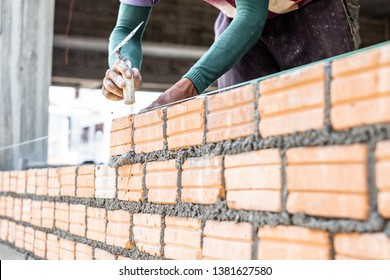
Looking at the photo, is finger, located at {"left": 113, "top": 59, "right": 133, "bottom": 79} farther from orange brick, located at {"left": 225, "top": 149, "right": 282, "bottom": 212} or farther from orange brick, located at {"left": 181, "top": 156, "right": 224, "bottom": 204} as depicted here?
orange brick, located at {"left": 225, "top": 149, "right": 282, "bottom": 212}

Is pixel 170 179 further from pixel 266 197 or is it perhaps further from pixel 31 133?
pixel 31 133

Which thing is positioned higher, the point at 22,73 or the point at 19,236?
the point at 22,73

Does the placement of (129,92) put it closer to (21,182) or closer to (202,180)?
(202,180)

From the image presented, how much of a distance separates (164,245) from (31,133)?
9.82 feet

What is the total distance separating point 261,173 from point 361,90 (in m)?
0.31

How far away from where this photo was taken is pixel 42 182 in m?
2.78

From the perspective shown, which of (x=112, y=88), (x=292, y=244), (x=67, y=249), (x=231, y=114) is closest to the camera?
(x=292, y=244)

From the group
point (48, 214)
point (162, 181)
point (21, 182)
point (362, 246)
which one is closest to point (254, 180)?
point (362, 246)

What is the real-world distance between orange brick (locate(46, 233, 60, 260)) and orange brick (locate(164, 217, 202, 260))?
3.47 feet

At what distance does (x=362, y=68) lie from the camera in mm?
981

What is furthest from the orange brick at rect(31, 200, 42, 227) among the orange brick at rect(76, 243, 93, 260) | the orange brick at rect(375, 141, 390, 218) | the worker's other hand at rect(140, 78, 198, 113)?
the orange brick at rect(375, 141, 390, 218)

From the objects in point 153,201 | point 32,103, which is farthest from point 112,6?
point 153,201

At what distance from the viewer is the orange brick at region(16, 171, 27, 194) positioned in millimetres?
3115

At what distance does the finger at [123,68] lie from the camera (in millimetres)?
1817
